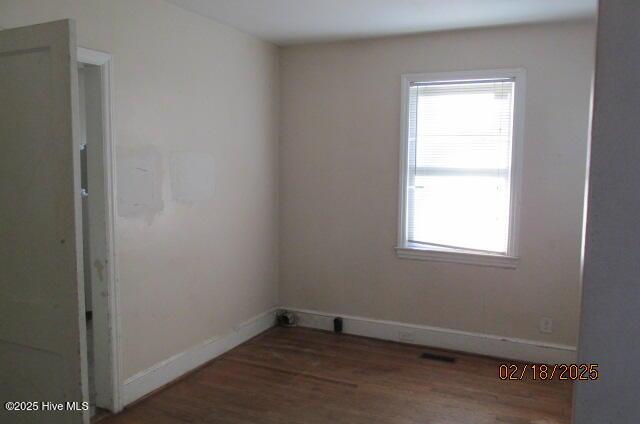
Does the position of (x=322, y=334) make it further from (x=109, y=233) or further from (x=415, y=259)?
(x=109, y=233)

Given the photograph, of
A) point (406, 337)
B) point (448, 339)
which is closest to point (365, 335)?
point (406, 337)

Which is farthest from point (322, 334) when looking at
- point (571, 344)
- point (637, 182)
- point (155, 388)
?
point (637, 182)

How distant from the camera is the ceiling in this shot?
3.33 m

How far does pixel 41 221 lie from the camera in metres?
1.86

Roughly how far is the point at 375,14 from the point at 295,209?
1.92m

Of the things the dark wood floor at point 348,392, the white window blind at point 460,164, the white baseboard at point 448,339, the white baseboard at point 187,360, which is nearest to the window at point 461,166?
the white window blind at point 460,164

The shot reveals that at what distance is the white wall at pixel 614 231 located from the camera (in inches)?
59.6

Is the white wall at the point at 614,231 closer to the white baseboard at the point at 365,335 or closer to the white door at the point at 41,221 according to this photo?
the white door at the point at 41,221

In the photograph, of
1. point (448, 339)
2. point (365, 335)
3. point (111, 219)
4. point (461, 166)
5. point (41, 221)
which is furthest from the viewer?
point (365, 335)

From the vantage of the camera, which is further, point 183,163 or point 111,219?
point 183,163

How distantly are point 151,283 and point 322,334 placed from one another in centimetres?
180

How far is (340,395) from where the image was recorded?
3.38 meters

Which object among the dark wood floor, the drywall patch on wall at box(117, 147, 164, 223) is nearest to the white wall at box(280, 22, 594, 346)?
the dark wood floor

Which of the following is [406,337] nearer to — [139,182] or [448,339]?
[448,339]
